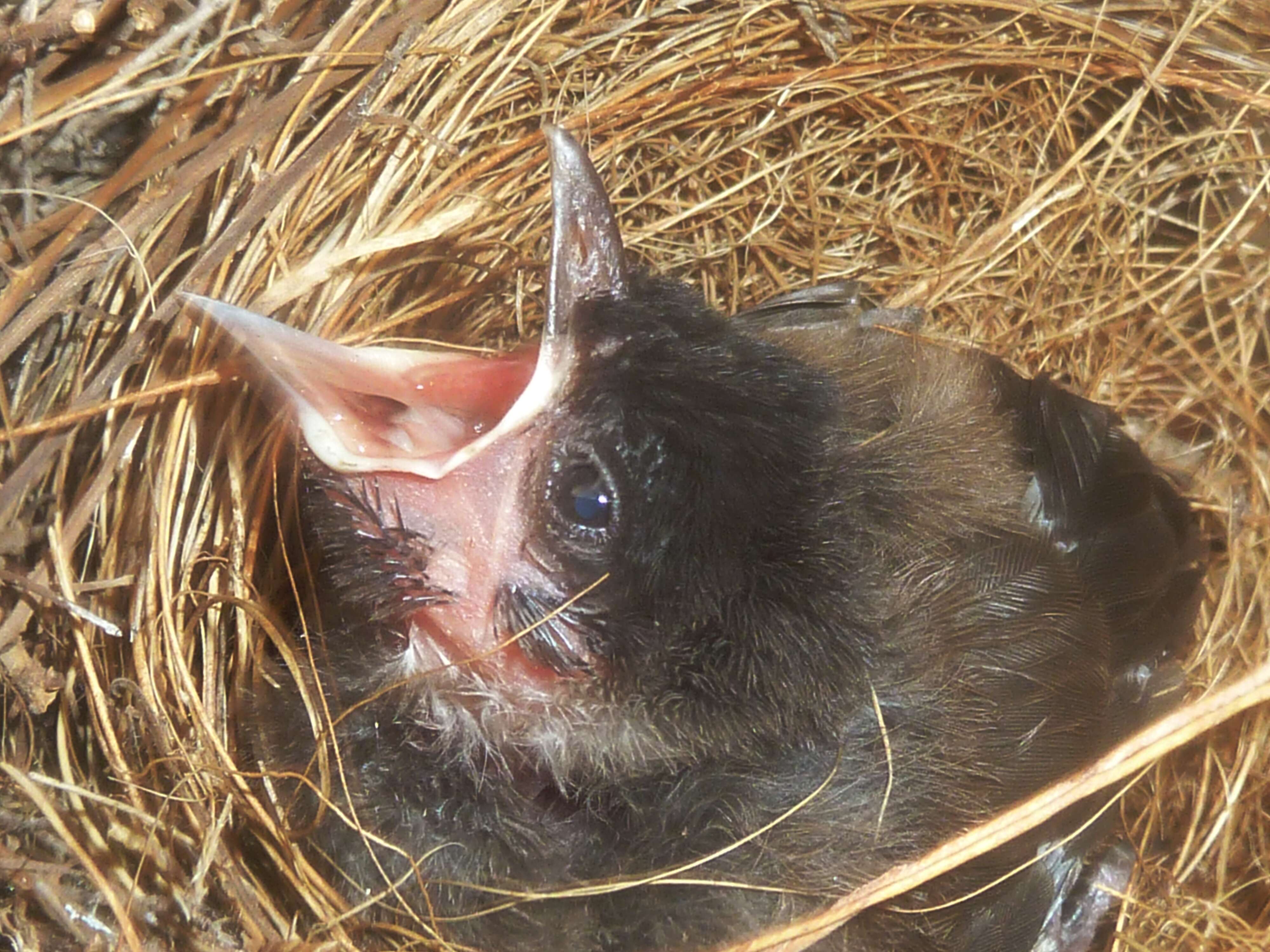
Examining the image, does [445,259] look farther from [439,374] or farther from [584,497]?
[584,497]

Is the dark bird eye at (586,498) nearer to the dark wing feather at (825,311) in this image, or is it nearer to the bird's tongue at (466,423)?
the bird's tongue at (466,423)

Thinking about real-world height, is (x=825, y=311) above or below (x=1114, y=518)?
above

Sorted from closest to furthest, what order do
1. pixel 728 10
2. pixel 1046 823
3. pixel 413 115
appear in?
1. pixel 1046 823
2. pixel 413 115
3. pixel 728 10

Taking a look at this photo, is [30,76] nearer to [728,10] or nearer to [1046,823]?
[728,10]

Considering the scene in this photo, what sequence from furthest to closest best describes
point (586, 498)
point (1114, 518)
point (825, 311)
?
point (825, 311) < point (1114, 518) < point (586, 498)

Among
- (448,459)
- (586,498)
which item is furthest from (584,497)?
(448,459)

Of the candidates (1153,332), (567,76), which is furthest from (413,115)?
(1153,332)
